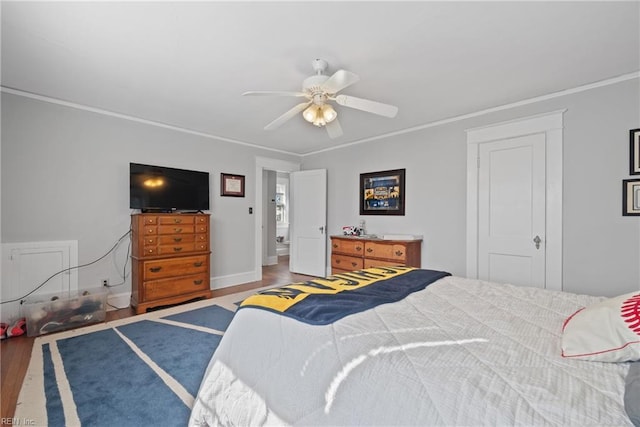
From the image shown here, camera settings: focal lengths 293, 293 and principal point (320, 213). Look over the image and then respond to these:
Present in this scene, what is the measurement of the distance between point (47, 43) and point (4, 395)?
234cm

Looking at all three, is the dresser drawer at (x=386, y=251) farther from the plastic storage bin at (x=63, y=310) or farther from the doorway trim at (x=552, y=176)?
the plastic storage bin at (x=63, y=310)

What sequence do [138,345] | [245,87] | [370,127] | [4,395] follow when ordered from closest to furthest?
[4,395] → [138,345] → [245,87] → [370,127]

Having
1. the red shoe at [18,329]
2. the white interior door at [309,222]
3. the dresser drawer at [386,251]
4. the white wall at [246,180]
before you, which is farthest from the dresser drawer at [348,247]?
the red shoe at [18,329]

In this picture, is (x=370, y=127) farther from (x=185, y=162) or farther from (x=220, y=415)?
(x=220, y=415)

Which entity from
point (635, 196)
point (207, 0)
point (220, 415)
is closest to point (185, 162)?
point (207, 0)

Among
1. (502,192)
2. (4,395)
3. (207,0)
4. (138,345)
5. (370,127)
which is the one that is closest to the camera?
(207,0)

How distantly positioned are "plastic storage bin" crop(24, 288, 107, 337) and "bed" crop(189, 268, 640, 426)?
97.3 inches

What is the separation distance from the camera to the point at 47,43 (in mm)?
2072

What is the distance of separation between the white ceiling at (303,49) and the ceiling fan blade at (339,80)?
0.28 m

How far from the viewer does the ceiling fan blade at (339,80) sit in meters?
1.89

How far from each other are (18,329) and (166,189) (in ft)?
6.30

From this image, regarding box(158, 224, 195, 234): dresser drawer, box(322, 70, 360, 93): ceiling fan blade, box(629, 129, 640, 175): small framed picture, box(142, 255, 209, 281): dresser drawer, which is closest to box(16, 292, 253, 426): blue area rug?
box(142, 255, 209, 281): dresser drawer

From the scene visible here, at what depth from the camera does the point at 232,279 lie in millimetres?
4672

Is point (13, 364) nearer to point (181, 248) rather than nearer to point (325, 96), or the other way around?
point (181, 248)
